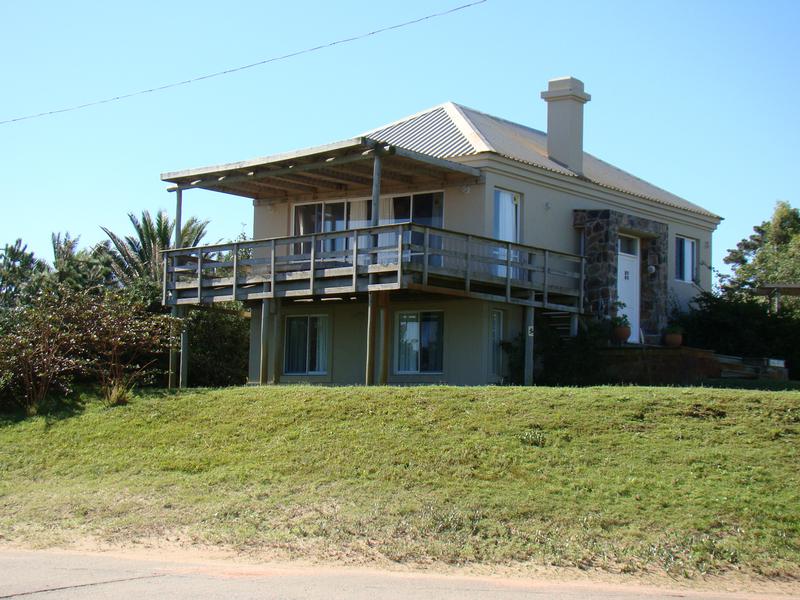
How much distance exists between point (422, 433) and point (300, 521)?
9.84ft

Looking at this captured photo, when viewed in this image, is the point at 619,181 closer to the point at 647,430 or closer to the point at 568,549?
the point at 647,430

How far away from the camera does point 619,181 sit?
27.7 m

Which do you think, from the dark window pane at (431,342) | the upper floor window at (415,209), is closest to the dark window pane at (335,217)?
the upper floor window at (415,209)

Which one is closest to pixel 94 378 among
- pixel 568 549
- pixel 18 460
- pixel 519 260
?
pixel 18 460

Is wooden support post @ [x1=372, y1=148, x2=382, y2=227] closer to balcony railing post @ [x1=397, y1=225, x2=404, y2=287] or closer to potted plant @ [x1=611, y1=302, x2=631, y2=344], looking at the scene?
balcony railing post @ [x1=397, y1=225, x2=404, y2=287]

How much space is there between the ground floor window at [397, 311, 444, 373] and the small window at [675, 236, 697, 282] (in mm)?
8839

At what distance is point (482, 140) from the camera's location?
22797mm

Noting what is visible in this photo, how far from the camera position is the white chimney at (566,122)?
2572 centimetres

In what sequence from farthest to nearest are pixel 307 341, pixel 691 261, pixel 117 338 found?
1. pixel 691 261
2. pixel 307 341
3. pixel 117 338

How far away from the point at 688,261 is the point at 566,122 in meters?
5.65

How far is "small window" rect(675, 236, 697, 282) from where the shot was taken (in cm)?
2781

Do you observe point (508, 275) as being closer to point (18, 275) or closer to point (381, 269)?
point (381, 269)

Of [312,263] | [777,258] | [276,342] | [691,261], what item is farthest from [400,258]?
[777,258]

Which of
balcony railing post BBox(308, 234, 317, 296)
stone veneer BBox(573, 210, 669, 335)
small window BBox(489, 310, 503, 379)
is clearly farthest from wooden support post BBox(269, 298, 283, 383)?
stone veneer BBox(573, 210, 669, 335)
